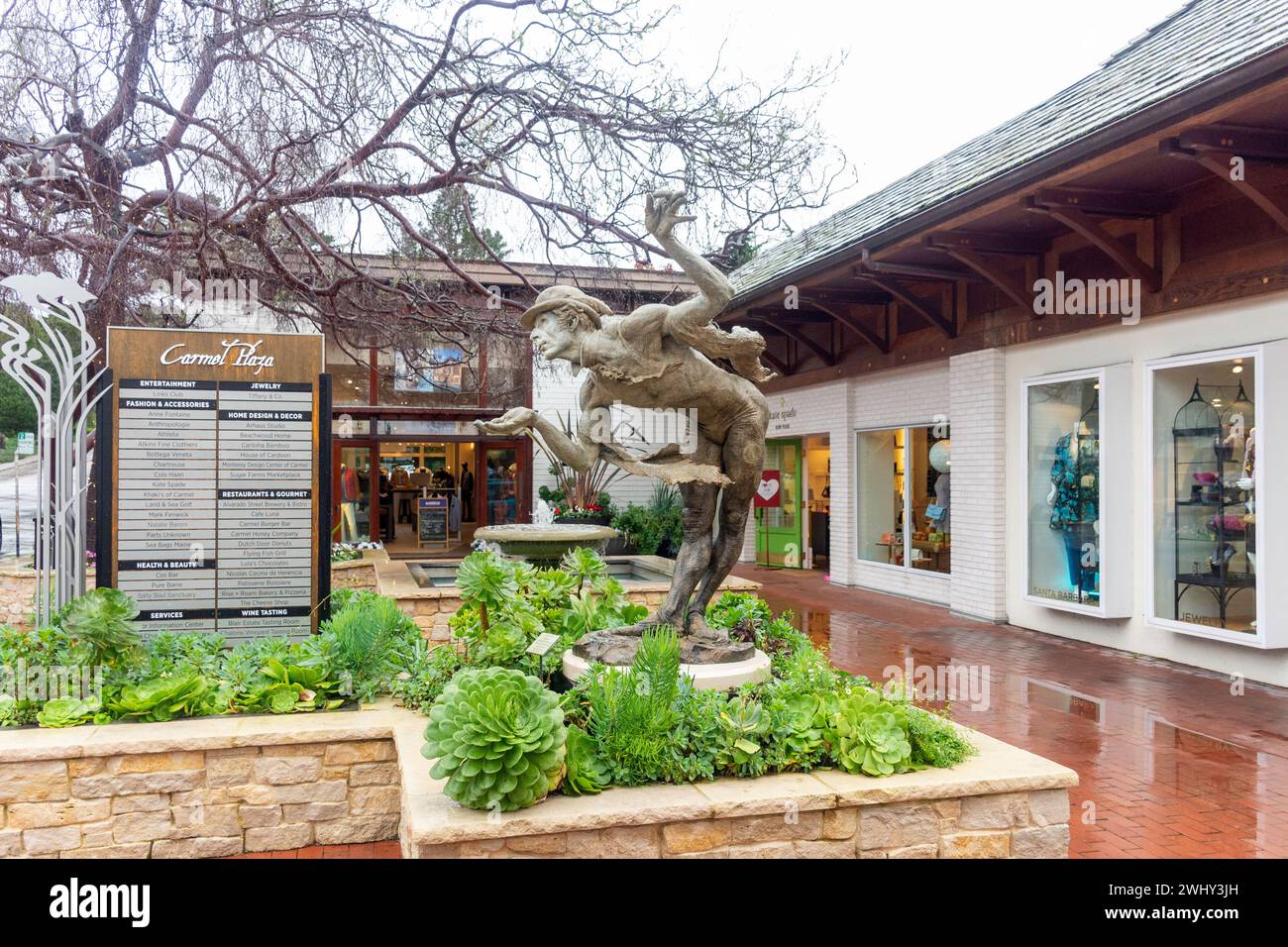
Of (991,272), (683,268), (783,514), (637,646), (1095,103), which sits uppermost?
(1095,103)

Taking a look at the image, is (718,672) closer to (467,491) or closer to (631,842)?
(631,842)

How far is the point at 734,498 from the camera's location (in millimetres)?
4500

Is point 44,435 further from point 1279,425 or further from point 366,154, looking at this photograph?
point 1279,425

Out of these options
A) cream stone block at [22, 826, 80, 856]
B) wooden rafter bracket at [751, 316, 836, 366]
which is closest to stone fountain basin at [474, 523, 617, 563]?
cream stone block at [22, 826, 80, 856]

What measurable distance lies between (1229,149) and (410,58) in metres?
6.26

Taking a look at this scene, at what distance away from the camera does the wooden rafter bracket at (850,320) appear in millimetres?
12461

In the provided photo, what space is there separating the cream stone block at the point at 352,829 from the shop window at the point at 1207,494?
6458 mm

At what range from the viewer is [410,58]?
773 centimetres

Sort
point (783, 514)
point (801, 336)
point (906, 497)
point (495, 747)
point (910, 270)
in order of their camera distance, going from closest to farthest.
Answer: point (495, 747)
point (910, 270)
point (906, 497)
point (801, 336)
point (783, 514)

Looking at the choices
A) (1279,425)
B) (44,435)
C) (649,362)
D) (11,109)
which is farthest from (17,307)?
(1279,425)

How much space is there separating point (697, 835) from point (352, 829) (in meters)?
1.76

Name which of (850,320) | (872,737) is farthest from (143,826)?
(850,320)

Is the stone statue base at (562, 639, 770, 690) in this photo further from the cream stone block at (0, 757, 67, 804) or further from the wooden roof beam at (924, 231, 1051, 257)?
the wooden roof beam at (924, 231, 1051, 257)

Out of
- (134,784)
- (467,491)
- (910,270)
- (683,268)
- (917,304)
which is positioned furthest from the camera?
(467,491)
